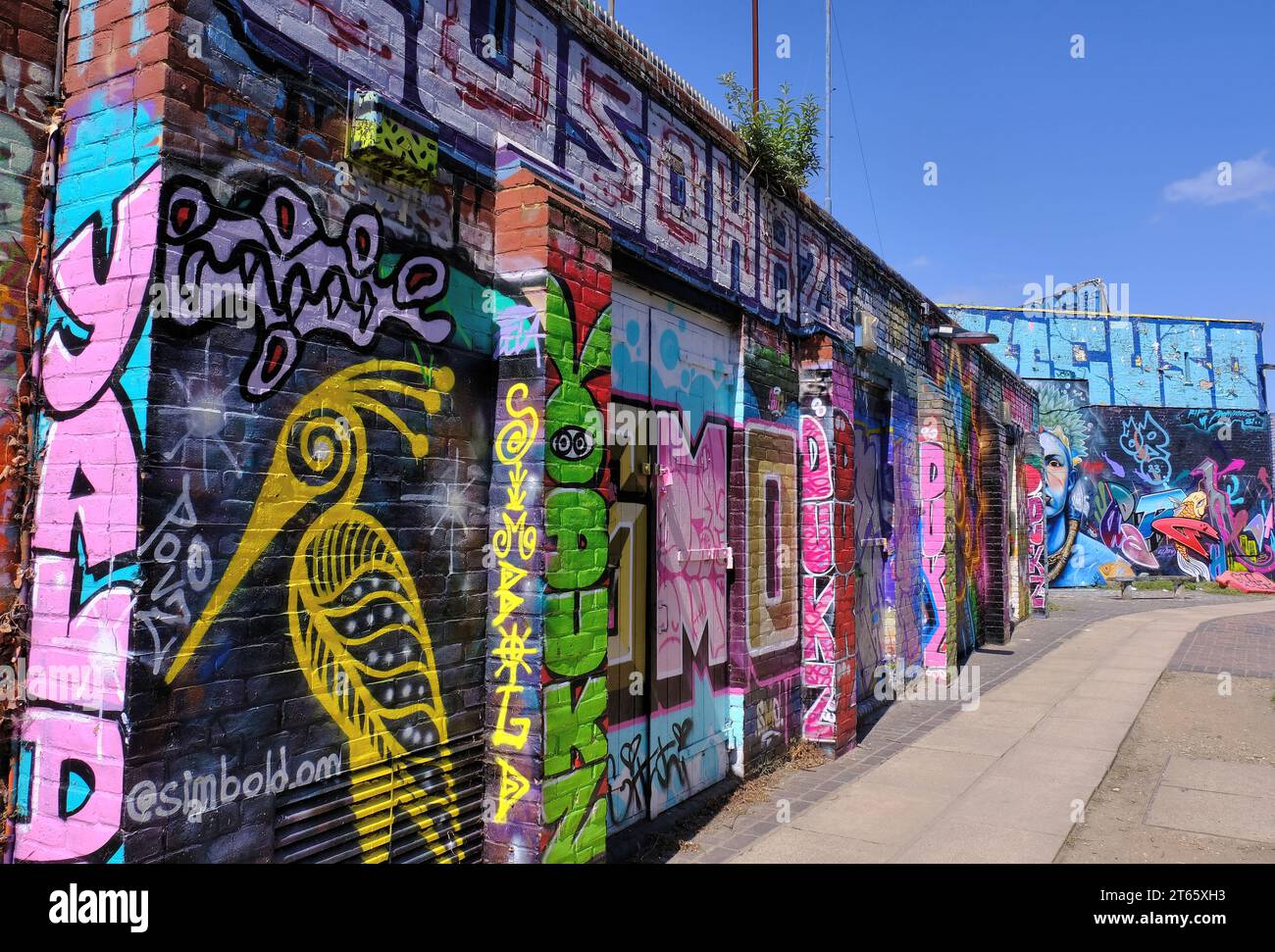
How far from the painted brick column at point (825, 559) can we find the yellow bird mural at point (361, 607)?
13.4 feet

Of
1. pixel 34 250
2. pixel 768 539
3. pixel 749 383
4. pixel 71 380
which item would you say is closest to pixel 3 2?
pixel 34 250

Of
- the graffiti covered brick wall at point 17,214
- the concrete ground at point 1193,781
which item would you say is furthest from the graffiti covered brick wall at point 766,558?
the graffiti covered brick wall at point 17,214

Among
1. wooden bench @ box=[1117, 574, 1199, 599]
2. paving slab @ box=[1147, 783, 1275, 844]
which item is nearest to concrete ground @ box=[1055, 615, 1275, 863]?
paving slab @ box=[1147, 783, 1275, 844]

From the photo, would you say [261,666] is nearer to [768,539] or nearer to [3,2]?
[3,2]

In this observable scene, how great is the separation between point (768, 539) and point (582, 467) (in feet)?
10.1

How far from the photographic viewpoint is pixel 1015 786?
617 centimetres

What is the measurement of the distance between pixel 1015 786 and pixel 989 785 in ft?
0.62

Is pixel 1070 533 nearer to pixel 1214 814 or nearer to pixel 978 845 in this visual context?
pixel 1214 814

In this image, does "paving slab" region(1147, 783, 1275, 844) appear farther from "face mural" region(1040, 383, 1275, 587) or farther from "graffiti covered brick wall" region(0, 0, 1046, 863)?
"face mural" region(1040, 383, 1275, 587)

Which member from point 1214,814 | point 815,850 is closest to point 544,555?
point 815,850

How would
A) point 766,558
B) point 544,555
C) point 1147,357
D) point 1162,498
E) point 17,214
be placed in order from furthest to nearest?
1. point 1147,357
2. point 1162,498
3. point 766,558
4. point 544,555
5. point 17,214

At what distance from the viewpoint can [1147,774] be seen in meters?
6.52

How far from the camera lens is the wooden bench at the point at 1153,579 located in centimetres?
2188

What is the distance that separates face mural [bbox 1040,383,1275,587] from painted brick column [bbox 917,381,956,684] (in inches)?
610
